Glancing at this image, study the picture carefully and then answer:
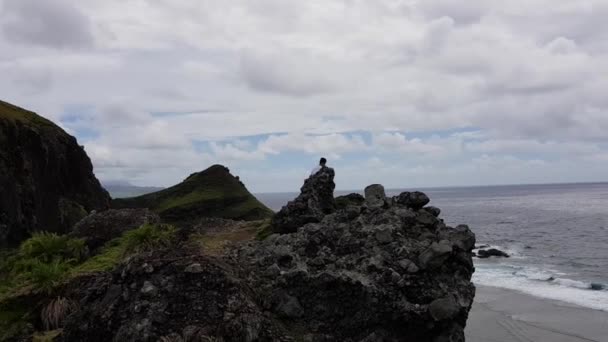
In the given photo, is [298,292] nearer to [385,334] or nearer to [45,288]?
[385,334]

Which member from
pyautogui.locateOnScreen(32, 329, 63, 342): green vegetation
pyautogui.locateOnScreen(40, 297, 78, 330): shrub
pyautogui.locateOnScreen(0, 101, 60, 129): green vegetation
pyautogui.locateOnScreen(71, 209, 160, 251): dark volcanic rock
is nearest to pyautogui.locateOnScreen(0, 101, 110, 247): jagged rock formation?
pyautogui.locateOnScreen(0, 101, 60, 129): green vegetation

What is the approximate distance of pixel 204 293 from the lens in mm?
14039

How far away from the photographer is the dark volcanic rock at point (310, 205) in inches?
798

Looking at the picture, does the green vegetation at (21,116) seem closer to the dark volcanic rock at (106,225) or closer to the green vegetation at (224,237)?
the dark volcanic rock at (106,225)

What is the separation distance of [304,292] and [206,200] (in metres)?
32.0

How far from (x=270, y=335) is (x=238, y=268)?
3072 millimetres

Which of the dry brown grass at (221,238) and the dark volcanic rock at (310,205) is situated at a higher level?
the dark volcanic rock at (310,205)

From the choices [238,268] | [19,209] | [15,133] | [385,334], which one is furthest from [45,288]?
[15,133]

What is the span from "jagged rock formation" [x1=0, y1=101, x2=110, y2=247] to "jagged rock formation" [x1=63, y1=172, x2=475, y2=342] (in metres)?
18.4

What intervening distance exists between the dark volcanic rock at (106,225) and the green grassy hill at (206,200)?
1739 centimetres

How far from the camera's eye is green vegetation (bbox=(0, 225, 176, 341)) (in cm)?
1602

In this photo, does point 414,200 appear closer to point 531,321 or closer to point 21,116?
point 531,321

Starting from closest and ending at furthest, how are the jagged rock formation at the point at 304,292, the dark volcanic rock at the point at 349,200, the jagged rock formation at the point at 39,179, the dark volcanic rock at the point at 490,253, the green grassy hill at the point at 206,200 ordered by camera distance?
the jagged rock formation at the point at 304,292
the dark volcanic rock at the point at 349,200
the jagged rock formation at the point at 39,179
the green grassy hill at the point at 206,200
the dark volcanic rock at the point at 490,253

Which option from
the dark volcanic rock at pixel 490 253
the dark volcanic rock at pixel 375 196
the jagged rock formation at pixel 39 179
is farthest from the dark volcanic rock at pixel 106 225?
the dark volcanic rock at pixel 490 253
